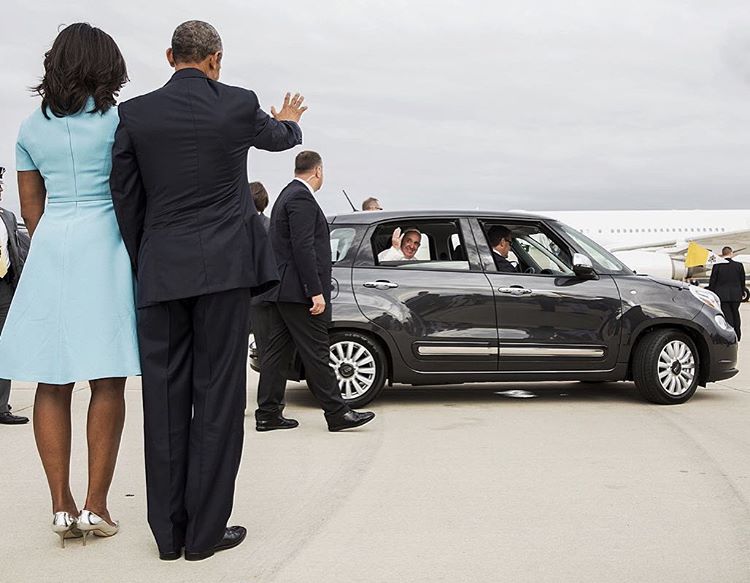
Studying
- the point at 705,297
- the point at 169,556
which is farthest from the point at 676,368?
the point at 169,556

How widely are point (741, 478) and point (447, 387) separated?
4.67m

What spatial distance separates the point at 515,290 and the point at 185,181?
489 cm

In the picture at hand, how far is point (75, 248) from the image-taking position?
3.99 meters

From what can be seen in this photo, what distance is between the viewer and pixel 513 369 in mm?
8266

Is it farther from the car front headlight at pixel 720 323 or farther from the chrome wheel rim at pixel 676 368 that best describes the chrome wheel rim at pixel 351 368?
the car front headlight at pixel 720 323

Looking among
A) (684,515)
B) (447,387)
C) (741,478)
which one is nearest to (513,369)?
(447,387)

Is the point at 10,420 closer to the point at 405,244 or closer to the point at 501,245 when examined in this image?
the point at 405,244

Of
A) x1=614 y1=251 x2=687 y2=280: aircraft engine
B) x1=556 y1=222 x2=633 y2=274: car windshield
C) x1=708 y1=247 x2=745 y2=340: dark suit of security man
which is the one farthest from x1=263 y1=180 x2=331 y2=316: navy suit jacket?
x1=614 y1=251 x2=687 y2=280: aircraft engine

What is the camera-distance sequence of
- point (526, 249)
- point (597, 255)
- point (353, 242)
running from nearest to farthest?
1. point (353, 242)
2. point (597, 255)
3. point (526, 249)

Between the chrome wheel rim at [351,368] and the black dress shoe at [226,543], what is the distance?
149 inches

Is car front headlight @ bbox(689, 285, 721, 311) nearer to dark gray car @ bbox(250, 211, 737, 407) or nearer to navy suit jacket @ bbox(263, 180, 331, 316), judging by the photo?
dark gray car @ bbox(250, 211, 737, 407)

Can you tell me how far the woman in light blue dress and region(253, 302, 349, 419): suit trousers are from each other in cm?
281

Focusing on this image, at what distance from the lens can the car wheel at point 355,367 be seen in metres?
8.08

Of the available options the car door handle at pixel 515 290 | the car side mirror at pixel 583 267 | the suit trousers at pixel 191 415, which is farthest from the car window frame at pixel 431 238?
the suit trousers at pixel 191 415
